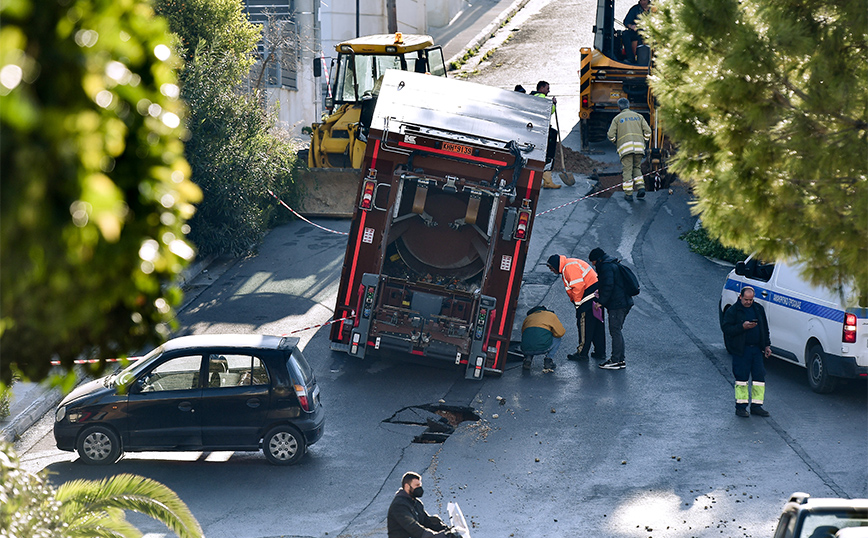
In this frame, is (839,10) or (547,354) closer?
(839,10)

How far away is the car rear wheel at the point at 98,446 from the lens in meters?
9.51

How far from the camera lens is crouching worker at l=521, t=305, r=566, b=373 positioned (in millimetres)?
11898

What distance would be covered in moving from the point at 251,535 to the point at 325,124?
38.8 ft

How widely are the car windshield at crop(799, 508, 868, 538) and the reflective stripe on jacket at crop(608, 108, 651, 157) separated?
13.2m

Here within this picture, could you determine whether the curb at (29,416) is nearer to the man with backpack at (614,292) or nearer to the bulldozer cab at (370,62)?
the man with backpack at (614,292)

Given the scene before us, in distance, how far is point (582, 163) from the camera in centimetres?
2052

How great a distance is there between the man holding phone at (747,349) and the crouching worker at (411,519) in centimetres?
460

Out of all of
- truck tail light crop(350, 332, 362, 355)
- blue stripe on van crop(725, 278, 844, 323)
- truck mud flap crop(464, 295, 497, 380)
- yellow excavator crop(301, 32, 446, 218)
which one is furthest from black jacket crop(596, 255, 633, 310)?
yellow excavator crop(301, 32, 446, 218)

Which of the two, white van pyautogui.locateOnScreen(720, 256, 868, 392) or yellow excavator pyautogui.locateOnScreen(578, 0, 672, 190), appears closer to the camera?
white van pyautogui.locateOnScreen(720, 256, 868, 392)

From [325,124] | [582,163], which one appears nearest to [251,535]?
[325,124]

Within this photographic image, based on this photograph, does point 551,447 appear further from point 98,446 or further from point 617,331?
point 98,446

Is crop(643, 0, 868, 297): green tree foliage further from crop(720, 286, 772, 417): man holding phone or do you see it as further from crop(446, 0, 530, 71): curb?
crop(446, 0, 530, 71): curb

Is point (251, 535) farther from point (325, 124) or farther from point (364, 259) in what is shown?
point (325, 124)

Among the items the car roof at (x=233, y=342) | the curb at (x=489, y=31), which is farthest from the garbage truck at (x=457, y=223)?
the curb at (x=489, y=31)
